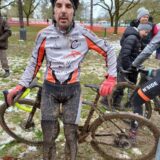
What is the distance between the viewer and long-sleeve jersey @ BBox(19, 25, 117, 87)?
122 inches

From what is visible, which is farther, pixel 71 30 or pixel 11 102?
pixel 11 102

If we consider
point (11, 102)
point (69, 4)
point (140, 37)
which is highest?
point (69, 4)

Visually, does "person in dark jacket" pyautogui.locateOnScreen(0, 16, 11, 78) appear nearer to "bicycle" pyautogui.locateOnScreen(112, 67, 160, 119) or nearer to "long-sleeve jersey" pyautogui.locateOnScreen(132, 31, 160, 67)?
"bicycle" pyautogui.locateOnScreen(112, 67, 160, 119)

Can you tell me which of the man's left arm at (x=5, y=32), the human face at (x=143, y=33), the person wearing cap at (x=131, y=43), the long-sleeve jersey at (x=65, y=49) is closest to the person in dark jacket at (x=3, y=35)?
the man's left arm at (x=5, y=32)

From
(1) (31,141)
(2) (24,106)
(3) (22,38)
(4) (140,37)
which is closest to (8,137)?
(1) (31,141)

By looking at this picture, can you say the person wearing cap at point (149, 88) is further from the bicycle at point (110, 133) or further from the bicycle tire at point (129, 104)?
the bicycle tire at point (129, 104)

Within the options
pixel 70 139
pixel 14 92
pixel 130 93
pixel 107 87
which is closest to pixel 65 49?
pixel 107 87

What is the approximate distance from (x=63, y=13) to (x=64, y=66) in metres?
0.56

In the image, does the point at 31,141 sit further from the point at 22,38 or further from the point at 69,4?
the point at 22,38

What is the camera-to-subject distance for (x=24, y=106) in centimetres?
396

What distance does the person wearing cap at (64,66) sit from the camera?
308 cm

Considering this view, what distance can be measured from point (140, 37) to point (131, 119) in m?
2.14

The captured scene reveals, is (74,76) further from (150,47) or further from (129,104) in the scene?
(129,104)

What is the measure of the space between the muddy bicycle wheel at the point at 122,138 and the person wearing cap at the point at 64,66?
430 millimetres
